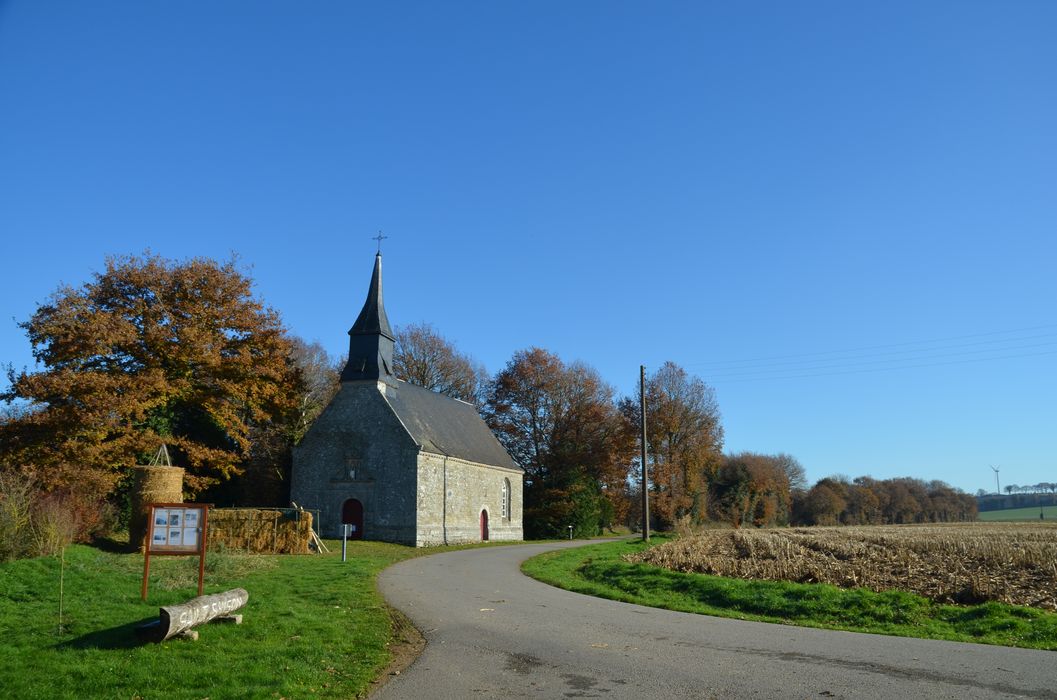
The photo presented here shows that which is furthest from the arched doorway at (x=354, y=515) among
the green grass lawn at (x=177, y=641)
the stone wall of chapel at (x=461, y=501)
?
the green grass lawn at (x=177, y=641)

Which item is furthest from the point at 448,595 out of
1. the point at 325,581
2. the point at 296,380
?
the point at 296,380

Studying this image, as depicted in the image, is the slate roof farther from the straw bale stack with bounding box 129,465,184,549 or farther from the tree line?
the straw bale stack with bounding box 129,465,184,549

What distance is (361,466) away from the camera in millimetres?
34531

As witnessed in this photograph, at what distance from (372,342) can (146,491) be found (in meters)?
14.9

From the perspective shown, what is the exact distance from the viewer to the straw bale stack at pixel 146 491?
22672 mm

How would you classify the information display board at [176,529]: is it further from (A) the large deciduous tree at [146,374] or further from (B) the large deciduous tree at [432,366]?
(B) the large deciduous tree at [432,366]

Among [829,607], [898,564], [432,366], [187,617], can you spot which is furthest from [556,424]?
[187,617]

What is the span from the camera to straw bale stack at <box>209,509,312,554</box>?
23953 millimetres

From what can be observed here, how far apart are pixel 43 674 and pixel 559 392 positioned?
47.9 m

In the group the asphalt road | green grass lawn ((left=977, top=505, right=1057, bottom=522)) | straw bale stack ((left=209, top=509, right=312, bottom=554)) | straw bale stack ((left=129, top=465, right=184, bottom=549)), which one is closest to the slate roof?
straw bale stack ((left=209, top=509, right=312, bottom=554))

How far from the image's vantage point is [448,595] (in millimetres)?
14727

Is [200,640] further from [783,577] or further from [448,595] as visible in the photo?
[783,577]

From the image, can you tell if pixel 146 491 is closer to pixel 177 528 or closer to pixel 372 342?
pixel 177 528

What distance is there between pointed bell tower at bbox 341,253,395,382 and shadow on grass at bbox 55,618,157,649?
86.0ft
